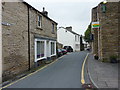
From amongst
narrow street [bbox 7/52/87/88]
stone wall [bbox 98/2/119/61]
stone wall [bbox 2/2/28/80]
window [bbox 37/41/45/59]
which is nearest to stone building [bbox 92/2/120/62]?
stone wall [bbox 98/2/119/61]

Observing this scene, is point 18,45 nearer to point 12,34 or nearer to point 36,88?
point 12,34

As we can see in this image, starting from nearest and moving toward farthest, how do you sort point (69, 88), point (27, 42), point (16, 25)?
point (69, 88) → point (16, 25) → point (27, 42)

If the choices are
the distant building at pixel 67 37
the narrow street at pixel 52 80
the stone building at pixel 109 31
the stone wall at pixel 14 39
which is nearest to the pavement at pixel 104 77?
the narrow street at pixel 52 80

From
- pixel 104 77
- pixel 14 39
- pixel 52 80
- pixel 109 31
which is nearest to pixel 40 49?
pixel 14 39

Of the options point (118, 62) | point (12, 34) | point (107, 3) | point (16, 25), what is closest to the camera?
point (12, 34)

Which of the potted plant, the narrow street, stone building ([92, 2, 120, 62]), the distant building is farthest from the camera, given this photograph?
the distant building

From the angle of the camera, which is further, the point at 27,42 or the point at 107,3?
the point at 107,3

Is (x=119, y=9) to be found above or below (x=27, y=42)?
above

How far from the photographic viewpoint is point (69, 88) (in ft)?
15.7

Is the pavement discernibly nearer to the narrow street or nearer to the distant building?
the narrow street

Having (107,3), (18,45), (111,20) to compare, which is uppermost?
(107,3)

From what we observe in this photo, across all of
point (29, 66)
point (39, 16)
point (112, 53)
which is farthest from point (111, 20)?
point (29, 66)

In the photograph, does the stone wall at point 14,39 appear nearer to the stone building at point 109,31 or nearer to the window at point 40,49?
the window at point 40,49

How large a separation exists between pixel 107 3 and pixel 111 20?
6.44 ft
